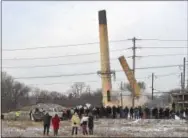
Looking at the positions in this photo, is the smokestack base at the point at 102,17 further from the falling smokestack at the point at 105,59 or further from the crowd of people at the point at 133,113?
the crowd of people at the point at 133,113

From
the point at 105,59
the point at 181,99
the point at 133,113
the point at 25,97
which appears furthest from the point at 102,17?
the point at 25,97

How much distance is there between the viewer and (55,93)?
145 meters

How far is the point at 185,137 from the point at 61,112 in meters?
22.1

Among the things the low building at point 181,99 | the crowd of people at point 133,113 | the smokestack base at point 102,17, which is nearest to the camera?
the crowd of people at point 133,113

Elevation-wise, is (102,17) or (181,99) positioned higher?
(102,17)

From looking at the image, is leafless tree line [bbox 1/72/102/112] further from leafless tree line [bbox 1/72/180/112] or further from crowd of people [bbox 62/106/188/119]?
crowd of people [bbox 62/106/188/119]

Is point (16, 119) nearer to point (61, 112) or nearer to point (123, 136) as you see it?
point (61, 112)

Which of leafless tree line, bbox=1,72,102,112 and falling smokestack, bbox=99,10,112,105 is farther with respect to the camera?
leafless tree line, bbox=1,72,102,112

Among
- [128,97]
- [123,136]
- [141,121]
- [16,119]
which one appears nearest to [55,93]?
[128,97]

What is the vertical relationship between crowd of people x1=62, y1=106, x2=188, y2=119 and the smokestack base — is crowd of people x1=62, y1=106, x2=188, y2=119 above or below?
below

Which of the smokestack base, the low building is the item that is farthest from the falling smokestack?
the low building

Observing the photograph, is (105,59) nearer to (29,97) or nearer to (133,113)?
(133,113)

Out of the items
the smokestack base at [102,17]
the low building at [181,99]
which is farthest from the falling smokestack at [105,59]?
the low building at [181,99]

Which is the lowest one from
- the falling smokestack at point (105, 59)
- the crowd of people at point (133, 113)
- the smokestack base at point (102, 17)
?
the crowd of people at point (133, 113)
